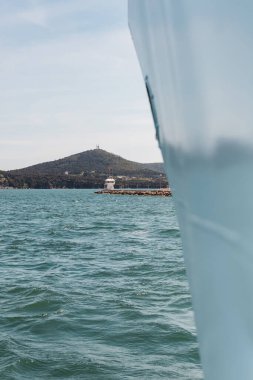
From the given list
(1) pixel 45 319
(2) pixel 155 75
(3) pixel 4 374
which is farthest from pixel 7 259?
(2) pixel 155 75

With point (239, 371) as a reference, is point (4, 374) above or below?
below

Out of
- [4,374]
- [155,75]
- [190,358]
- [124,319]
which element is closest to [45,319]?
[124,319]

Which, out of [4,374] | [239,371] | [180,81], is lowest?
[4,374]

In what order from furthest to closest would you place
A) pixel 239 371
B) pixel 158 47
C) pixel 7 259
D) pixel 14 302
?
1. pixel 7 259
2. pixel 14 302
3. pixel 158 47
4. pixel 239 371

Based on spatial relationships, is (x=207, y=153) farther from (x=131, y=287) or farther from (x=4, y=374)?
(x=131, y=287)

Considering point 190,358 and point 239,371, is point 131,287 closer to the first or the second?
point 190,358

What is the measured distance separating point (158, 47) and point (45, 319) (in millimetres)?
9062

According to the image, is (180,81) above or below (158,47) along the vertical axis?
below

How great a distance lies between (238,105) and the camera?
1488mm

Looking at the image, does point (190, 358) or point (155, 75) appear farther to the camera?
point (190, 358)

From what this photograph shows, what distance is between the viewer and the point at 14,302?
1216cm

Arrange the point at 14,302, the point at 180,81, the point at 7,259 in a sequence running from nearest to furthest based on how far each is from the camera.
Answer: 1. the point at 180,81
2. the point at 14,302
3. the point at 7,259

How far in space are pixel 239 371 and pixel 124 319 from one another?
8.90 m

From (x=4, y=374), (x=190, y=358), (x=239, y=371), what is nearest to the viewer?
(x=239, y=371)
